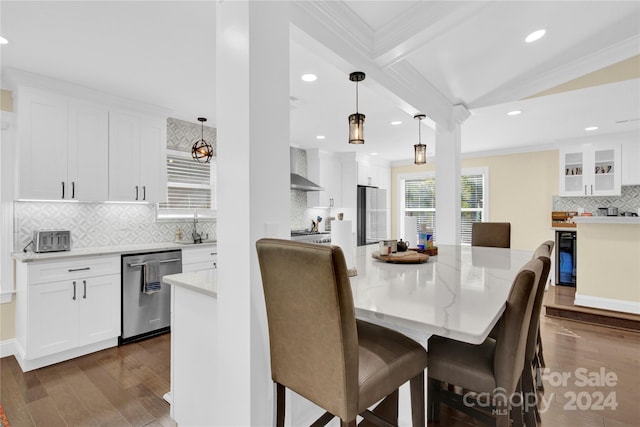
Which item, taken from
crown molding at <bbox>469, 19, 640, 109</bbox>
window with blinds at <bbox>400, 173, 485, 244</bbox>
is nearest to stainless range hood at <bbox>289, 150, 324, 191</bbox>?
window with blinds at <bbox>400, 173, 485, 244</bbox>

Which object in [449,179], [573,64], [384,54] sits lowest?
[449,179]

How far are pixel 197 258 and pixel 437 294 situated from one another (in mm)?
3053

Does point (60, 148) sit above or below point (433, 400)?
above

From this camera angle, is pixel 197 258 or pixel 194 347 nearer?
pixel 194 347

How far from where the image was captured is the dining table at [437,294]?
983mm

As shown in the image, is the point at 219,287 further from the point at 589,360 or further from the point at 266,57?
the point at 589,360

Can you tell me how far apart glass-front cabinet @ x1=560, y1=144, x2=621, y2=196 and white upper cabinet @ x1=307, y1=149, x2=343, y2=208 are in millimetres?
3817

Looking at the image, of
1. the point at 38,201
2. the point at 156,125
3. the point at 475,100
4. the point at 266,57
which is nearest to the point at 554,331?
the point at 475,100

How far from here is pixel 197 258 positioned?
3.67 metres

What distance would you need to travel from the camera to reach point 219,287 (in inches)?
52.4

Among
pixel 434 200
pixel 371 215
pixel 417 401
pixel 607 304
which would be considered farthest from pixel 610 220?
pixel 417 401

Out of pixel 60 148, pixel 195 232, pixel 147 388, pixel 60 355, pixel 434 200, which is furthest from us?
pixel 434 200

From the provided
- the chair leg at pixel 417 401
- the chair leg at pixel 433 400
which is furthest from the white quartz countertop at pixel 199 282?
the chair leg at pixel 433 400

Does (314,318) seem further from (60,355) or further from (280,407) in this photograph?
(60,355)
